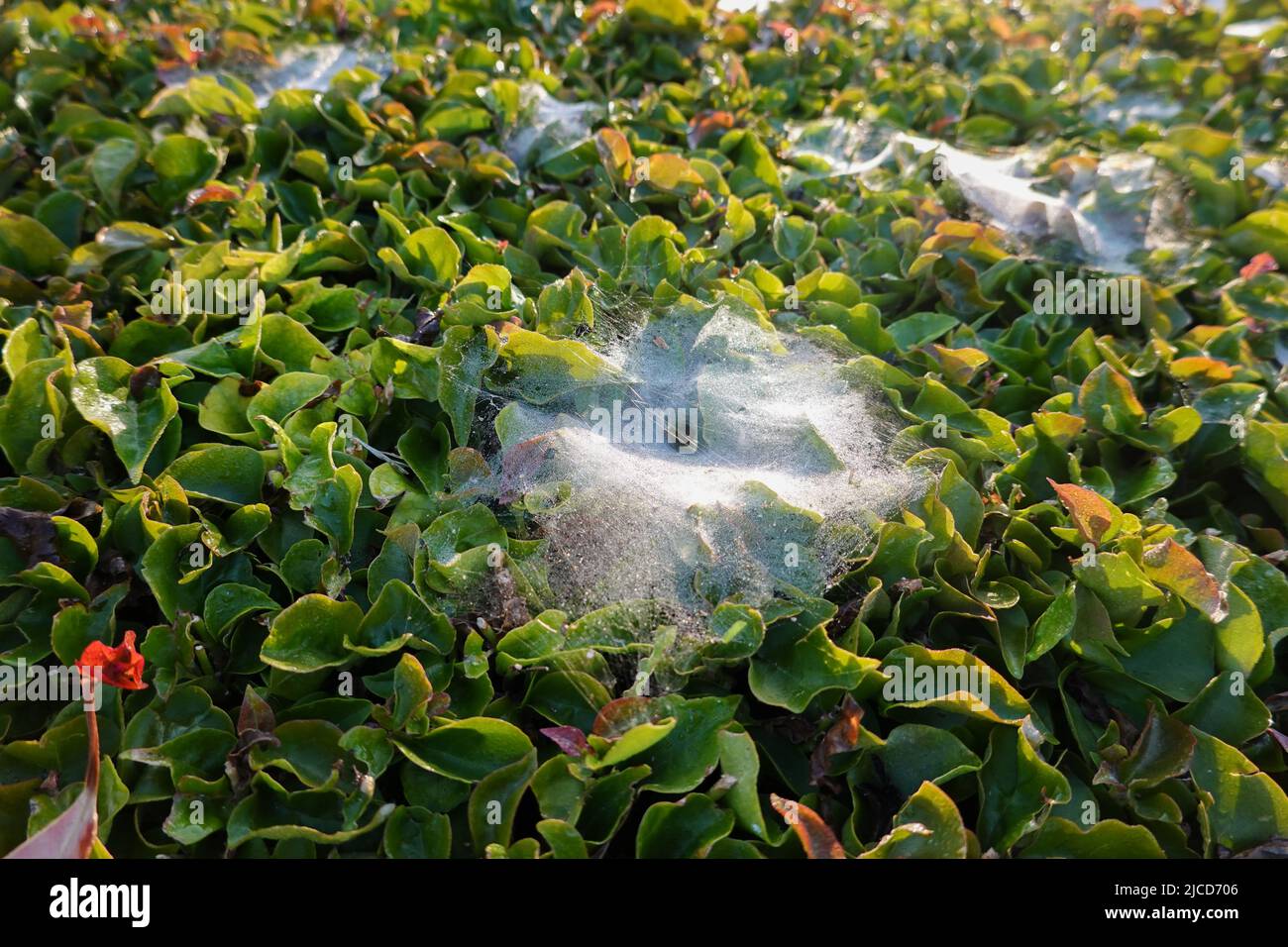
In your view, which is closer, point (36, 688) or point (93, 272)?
point (36, 688)

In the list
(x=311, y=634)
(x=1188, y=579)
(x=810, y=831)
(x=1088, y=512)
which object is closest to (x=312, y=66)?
(x=311, y=634)

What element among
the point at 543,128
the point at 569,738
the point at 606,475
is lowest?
the point at 569,738

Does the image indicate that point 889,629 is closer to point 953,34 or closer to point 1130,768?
point 1130,768

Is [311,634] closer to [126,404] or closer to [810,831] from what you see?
[126,404]

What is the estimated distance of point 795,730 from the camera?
1725mm

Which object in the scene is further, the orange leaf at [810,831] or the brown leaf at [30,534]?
the brown leaf at [30,534]

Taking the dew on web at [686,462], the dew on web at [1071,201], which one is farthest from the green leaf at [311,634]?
the dew on web at [1071,201]

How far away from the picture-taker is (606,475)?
192cm

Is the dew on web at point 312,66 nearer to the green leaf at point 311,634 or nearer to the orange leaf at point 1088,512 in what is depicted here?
the green leaf at point 311,634

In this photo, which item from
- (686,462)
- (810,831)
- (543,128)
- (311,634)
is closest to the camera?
(810,831)

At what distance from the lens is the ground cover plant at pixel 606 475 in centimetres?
161

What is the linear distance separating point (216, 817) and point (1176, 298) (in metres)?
3.02

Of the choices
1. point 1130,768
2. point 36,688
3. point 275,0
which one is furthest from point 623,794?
point 275,0
